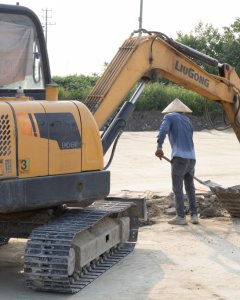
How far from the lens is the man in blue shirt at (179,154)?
10.6m

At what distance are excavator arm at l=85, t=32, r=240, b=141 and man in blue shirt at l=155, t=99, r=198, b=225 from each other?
0.55 meters

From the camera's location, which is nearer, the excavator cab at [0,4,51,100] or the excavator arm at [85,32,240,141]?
the excavator cab at [0,4,51,100]

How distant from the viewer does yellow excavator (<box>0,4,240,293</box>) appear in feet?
22.9

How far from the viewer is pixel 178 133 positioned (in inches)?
420

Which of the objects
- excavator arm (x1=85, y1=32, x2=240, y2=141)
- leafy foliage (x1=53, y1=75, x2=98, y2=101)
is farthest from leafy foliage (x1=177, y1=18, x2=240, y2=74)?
excavator arm (x1=85, y1=32, x2=240, y2=141)

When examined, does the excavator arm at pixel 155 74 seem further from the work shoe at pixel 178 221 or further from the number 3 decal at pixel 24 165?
the number 3 decal at pixel 24 165

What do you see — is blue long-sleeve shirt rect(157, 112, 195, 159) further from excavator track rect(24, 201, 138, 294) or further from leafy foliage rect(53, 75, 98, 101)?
leafy foliage rect(53, 75, 98, 101)

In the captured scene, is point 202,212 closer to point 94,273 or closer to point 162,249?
point 162,249

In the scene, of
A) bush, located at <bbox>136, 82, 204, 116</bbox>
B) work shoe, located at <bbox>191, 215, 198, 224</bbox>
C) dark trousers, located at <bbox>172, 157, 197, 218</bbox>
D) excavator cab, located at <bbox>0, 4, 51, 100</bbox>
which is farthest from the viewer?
bush, located at <bbox>136, 82, 204, 116</bbox>

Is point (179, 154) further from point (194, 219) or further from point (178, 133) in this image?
point (194, 219)

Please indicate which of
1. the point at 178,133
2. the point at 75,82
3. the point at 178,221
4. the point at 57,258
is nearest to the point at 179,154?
the point at 178,133

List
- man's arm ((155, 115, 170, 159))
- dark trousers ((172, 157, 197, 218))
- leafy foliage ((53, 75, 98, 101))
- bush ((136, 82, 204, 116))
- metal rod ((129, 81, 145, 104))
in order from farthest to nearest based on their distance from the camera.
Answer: leafy foliage ((53, 75, 98, 101)) → bush ((136, 82, 204, 116)) → dark trousers ((172, 157, 197, 218)) → man's arm ((155, 115, 170, 159)) → metal rod ((129, 81, 145, 104))

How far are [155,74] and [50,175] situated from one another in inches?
145

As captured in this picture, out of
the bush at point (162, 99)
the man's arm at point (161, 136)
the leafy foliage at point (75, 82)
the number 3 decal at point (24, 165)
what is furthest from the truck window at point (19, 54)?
the leafy foliage at point (75, 82)
